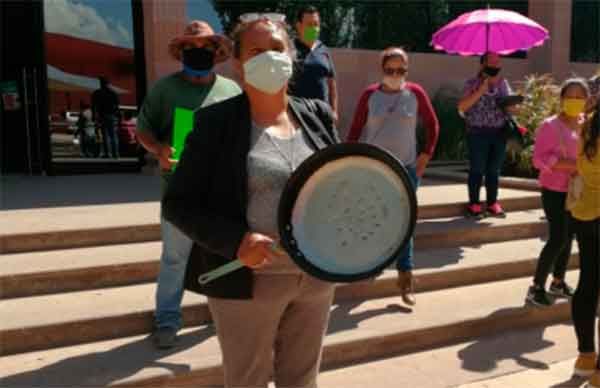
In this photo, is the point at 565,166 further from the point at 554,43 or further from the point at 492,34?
the point at 554,43

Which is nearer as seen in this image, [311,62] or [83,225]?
[311,62]

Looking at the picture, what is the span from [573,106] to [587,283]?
4.10 feet

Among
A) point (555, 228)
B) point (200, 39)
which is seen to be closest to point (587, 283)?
point (555, 228)

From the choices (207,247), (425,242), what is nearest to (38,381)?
(207,247)

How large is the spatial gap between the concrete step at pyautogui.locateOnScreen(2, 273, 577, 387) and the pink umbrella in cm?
305

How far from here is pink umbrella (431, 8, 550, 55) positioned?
24.6 feet

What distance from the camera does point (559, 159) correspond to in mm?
4480

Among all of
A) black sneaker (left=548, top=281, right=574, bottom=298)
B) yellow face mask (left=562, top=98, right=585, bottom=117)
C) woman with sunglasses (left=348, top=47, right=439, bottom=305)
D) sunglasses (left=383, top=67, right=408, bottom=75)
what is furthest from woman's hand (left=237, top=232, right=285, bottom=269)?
black sneaker (left=548, top=281, right=574, bottom=298)

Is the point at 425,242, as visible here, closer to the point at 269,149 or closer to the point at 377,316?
the point at 377,316

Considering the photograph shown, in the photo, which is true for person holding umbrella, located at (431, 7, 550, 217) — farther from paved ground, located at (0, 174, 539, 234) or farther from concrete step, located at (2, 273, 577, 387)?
concrete step, located at (2, 273, 577, 387)

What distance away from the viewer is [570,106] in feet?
14.5

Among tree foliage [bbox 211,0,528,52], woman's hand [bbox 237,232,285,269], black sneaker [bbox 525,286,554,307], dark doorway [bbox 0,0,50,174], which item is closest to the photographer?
woman's hand [bbox 237,232,285,269]

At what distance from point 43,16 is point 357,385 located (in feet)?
24.4

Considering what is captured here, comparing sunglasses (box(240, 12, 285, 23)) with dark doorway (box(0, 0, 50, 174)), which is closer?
sunglasses (box(240, 12, 285, 23))
